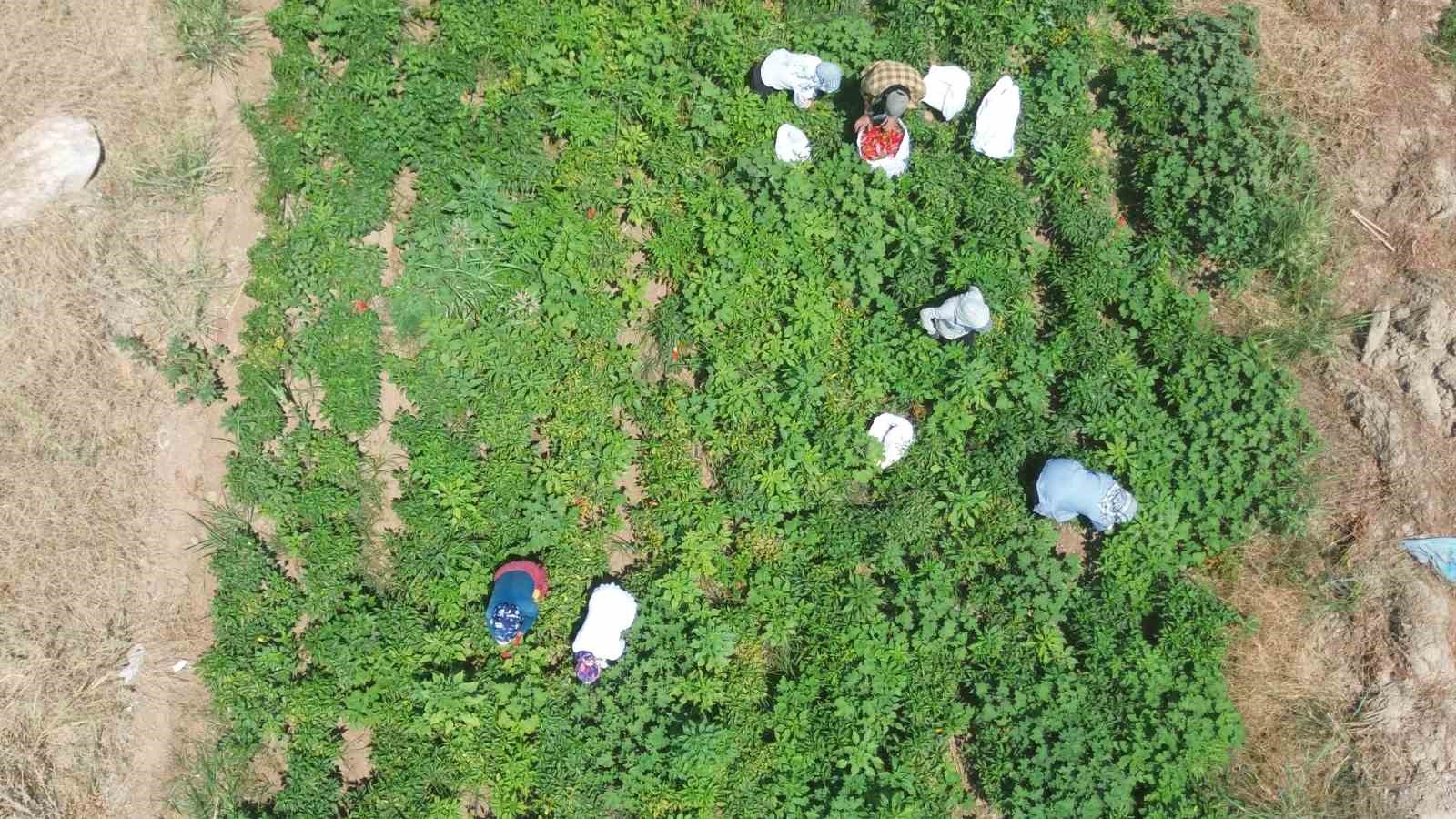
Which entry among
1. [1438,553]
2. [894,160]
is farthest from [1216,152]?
[1438,553]

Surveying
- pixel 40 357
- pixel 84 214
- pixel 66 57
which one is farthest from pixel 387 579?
pixel 66 57

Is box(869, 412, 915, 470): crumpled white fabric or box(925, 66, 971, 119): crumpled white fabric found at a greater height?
box(925, 66, 971, 119): crumpled white fabric

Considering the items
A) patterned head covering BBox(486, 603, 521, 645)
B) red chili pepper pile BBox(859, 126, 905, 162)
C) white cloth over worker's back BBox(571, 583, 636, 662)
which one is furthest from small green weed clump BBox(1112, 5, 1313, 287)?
patterned head covering BBox(486, 603, 521, 645)

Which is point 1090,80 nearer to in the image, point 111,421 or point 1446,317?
point 1446,317

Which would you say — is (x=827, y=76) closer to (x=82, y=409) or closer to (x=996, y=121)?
(x=996, y=121)

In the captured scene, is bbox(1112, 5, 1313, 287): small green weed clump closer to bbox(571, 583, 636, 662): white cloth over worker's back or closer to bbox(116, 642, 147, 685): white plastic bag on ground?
bbox(571, 583, 636, 662): white cloth over worker's back

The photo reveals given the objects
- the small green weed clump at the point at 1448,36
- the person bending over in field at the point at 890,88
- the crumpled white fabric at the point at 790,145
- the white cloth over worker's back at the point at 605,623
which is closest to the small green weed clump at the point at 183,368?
the white cloth over worker's back at the point at 605,623
